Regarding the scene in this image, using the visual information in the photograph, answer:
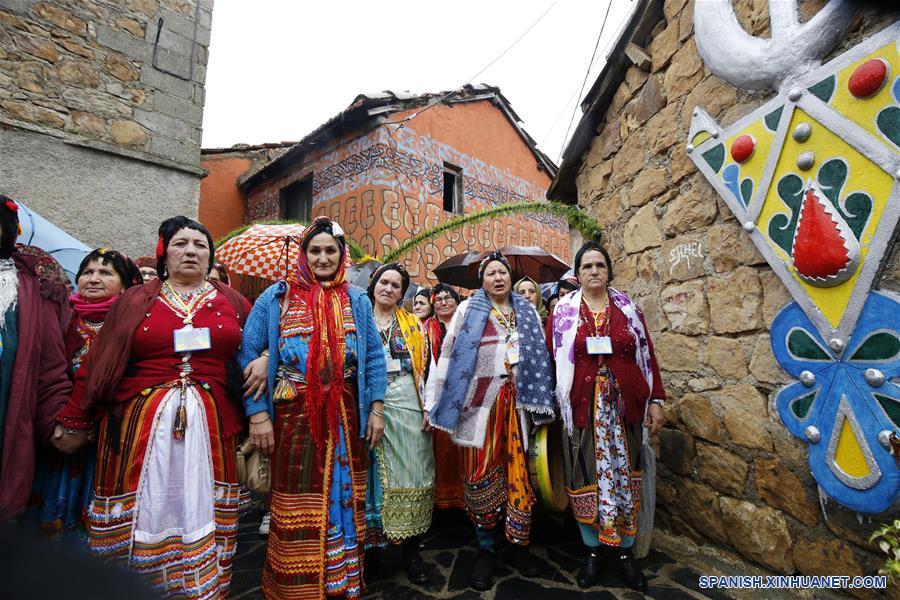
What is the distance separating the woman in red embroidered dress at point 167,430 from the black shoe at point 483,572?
4.35 ft

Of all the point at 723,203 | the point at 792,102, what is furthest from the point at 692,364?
the point at 792,102

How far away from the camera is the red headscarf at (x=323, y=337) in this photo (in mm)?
2191

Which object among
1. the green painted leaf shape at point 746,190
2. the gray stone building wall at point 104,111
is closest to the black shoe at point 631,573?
the green painted leaf shape at point 746,190

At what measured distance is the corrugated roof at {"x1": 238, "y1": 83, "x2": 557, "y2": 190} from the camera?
27.9ft

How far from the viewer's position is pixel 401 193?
864cm

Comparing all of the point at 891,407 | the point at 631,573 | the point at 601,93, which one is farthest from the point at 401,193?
the point at 891,407

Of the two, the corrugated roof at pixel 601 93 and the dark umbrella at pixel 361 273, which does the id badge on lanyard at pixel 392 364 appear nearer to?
the dark umbrella at pixel 361 273

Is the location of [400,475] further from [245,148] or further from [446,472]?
[245,148]

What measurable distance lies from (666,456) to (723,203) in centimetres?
175

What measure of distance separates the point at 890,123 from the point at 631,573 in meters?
2.48

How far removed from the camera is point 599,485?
2484 millimetres

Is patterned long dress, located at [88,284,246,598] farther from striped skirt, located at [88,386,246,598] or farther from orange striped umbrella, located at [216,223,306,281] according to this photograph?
orange striped umbrella, located at [216,223,306,281]

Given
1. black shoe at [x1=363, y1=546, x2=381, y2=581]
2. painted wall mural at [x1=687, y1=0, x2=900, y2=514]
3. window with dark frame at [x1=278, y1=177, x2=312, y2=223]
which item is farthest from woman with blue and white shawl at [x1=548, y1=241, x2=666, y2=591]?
window with dark frame at [x1=278, y1=177, x2=312, y2=223]

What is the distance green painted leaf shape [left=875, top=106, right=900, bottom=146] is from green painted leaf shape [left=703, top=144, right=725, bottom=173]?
77 centimetres
